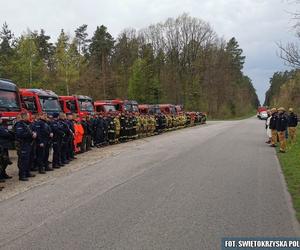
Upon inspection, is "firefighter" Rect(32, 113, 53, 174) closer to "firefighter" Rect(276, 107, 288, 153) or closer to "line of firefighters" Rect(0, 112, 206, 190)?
"line of firefighters" Rect(0, 112, 206, 190)

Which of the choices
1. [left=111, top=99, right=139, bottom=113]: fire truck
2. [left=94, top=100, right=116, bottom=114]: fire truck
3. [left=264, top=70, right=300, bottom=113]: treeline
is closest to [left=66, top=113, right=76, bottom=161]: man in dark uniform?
[left=264, top=70, right=300, bottom=113]: treeline

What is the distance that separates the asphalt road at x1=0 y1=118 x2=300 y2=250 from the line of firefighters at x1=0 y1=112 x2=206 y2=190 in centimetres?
131

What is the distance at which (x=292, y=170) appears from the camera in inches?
555

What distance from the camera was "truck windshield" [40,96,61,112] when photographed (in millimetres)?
21819

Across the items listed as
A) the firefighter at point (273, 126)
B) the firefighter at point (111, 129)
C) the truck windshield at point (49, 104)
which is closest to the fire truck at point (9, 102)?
the truck windshield at point (49, 104)

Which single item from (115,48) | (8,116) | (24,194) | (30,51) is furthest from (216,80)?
(24,194)

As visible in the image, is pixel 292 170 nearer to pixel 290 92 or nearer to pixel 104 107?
pixel 104 107

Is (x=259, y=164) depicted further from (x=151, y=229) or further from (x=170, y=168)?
(x=151, y=229)

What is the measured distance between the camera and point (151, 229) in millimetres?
7305

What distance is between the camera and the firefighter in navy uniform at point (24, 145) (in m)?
12.7

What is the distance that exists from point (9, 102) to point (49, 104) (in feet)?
13.5

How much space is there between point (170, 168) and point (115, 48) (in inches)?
2915

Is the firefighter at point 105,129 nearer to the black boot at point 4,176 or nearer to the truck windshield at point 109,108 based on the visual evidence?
the truck windshield at point 109,108

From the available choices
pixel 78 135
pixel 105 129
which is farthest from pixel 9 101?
pixel 105 129
